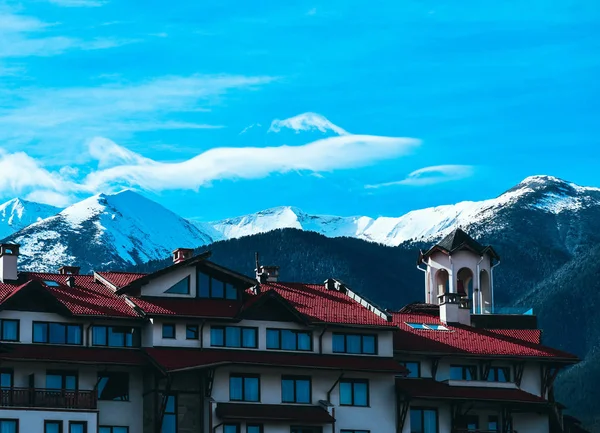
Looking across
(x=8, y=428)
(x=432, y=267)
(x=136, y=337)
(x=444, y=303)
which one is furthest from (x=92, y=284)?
(x=432, y=267)

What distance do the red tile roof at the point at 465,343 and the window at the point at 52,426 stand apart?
74.6ft

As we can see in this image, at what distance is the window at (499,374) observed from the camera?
104 m

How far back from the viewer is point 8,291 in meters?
94.9

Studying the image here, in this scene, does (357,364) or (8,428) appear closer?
(8,428)

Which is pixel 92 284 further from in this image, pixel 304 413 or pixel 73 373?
pixel 304 413

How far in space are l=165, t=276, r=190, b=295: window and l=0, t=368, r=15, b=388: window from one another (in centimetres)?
1159

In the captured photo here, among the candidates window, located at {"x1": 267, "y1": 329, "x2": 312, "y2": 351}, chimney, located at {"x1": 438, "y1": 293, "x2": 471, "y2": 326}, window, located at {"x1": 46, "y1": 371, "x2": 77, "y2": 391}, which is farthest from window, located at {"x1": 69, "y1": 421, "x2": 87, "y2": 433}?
chimney, located at {"x1": 438, "y1": 293, "x2": 471, "y2": 326}

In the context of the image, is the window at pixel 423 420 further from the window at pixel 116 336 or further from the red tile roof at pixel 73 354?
the window at pixel 116 336

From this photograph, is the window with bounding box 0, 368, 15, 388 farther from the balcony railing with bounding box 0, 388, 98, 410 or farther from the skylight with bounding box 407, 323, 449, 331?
the skylight with bounding box 407, 323, 449, 331

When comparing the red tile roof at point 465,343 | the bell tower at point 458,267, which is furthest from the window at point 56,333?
the bell tower at point 458,267

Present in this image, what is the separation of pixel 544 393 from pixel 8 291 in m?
35.0

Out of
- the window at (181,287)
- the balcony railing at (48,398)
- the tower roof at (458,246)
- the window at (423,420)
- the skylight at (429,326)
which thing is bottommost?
the window at (423,420)

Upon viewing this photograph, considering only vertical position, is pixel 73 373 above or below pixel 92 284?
below

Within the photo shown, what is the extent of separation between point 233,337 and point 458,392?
14676 millimetres
